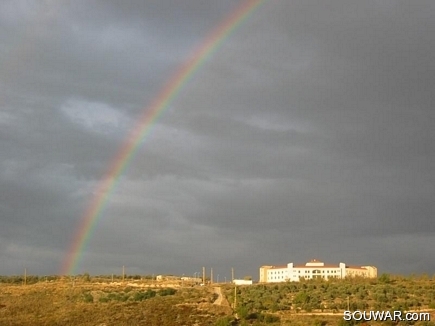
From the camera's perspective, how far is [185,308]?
206 feet

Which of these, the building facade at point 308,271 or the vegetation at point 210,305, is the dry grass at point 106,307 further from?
the building facade at point 308,271

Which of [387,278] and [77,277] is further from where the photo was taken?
[77,277]

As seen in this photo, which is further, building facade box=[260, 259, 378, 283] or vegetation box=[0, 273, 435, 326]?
building facade box=[260, 259, 378, 283]

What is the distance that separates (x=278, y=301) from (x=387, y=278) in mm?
27259

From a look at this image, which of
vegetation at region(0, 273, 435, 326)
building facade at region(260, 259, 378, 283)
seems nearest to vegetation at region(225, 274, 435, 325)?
vegetation at region(0, 273, 435, 326)

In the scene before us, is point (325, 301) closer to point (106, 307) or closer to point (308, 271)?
point (106, 307)

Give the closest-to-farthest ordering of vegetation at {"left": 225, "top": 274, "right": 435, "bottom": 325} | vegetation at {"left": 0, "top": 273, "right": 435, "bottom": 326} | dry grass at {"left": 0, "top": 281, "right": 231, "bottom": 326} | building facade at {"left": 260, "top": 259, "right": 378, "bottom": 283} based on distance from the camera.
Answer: vegetation at {"left": 225, "top": 274, "right": 435, "bottom": 325}
vegetation at {"left": 0, "top": 273, "right": 435, "bottom": 326}
dry grass at {"left": 0, "top": 281, "right": 231, "bottom": 326}
building facade at {"left": 260, "top": 259, "right": 378, "bottom": 283}

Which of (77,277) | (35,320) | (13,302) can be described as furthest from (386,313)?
(77,277)

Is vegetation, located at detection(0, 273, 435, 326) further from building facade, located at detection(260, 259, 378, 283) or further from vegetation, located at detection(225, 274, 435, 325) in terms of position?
building facade, located at detection(260, 259, 378, 283)

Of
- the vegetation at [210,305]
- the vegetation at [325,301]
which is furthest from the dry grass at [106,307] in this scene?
the vegetation at [325,301]

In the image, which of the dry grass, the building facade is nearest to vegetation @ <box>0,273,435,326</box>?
the dry grass

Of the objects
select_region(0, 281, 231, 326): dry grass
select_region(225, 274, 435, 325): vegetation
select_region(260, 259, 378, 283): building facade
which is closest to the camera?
select_region(225, 274, 435, 325): vegetation

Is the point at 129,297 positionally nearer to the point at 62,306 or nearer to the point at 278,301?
the point at 62,306

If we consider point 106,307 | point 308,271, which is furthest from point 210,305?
point 308,271
